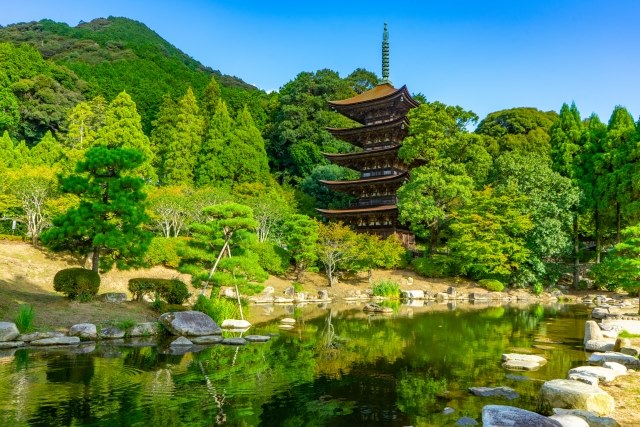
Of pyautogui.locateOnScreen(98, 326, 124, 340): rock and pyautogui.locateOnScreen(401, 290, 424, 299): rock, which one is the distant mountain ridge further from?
pyautogui.locateOnScreen(98, 326, 124, 340): rock

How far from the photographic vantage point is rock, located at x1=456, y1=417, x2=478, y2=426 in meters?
6.38

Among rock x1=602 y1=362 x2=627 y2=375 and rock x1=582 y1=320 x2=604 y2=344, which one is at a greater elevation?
rock x1=602 y1=362 x2=627 y2=375

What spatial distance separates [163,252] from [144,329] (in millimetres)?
13513

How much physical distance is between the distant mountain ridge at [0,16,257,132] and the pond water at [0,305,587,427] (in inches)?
1679

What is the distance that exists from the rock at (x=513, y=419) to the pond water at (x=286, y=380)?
3.01 feet

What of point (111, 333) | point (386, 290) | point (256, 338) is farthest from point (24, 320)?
point (386, 290)

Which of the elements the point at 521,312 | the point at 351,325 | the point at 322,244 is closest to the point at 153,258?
the point at 322,244

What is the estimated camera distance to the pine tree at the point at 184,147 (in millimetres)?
39406

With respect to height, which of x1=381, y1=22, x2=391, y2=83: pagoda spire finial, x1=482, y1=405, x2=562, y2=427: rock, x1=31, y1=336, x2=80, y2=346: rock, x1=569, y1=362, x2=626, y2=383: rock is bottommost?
x1=31, y1=336, x2=80, y2=346: rock

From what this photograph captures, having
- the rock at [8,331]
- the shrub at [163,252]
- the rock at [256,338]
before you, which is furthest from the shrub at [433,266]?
the rock at [8,331]

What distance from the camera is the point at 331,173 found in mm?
43250

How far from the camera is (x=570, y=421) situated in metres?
5.62

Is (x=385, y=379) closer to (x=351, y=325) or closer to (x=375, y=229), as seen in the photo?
(x=351, y=325)

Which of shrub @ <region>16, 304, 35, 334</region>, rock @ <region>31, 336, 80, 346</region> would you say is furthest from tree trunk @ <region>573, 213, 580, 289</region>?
shrub @ <region>16, 304, 35, 334</region>
